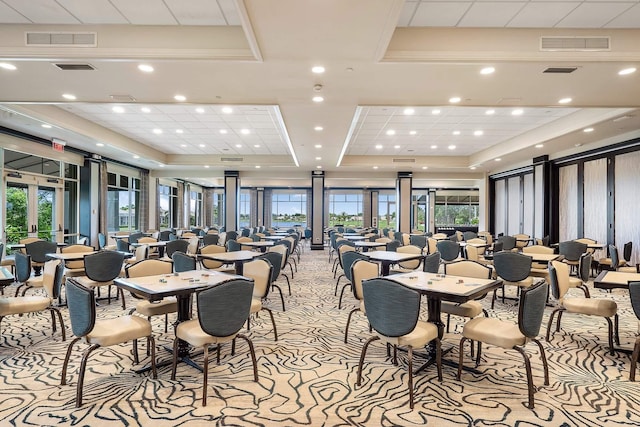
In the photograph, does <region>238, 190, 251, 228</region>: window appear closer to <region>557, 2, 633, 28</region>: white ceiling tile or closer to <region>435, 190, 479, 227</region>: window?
<region>435, 190, 479, 227</region>: window

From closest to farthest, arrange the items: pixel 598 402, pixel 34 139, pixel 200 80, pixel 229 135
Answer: pixel 598 402 → pixel 200 80 → pixel 34 139 → pixel 229 135

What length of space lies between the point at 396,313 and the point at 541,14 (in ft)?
12.4

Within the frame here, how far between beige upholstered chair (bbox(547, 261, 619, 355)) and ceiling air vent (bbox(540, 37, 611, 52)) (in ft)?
8.40

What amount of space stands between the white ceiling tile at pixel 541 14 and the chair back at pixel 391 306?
343cm

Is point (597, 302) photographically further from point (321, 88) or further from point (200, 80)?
point (200, 80)

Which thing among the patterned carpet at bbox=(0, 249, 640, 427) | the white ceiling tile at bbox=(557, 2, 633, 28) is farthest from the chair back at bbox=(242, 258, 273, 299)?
the white ceiling tile at bbox=(557, 2, 633, 28)

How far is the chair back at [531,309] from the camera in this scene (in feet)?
9.62

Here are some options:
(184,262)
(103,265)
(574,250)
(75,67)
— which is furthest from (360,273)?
(574,250)

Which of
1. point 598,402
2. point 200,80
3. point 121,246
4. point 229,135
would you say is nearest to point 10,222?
point 121,246

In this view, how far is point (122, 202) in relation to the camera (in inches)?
597

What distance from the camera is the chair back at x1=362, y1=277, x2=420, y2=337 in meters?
2.94

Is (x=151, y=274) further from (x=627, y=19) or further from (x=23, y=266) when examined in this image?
(x=627, y=19)

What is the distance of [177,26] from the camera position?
4.44 m

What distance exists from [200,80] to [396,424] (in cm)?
477
